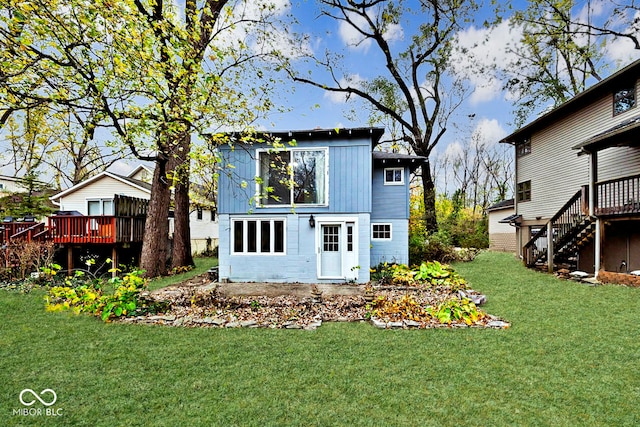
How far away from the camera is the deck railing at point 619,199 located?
862cm

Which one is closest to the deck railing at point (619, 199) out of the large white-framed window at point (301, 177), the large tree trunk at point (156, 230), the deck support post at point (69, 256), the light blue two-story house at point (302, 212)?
→ the light blue two-story house at point (302, 212)

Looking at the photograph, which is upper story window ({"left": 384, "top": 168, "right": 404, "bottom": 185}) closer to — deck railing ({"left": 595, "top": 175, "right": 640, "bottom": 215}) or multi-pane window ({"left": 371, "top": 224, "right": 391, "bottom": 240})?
multi-pane window ({"left": 371, "top": 224, "right": 391, "bottom": 240})

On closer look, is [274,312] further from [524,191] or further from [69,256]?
[524,191]

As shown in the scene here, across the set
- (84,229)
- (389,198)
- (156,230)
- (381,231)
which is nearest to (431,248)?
(381,231)

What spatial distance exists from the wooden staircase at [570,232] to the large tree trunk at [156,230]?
1350cm

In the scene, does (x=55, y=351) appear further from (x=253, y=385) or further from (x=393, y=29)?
(x=393, y=29)

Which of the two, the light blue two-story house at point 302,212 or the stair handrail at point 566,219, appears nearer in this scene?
the light blue two-story house at point 302,212

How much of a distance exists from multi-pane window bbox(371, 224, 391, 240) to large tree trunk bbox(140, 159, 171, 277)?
7.49m

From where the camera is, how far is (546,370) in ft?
12.9

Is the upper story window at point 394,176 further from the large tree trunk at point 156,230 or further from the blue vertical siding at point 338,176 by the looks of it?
the large tree trunk at point 156,230

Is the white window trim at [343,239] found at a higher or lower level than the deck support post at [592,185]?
lower

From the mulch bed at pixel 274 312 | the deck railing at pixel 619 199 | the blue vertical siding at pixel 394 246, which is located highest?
the deck railing at pixel 619 199

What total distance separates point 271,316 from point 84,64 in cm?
554

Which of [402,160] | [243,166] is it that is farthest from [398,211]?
[243,166]
